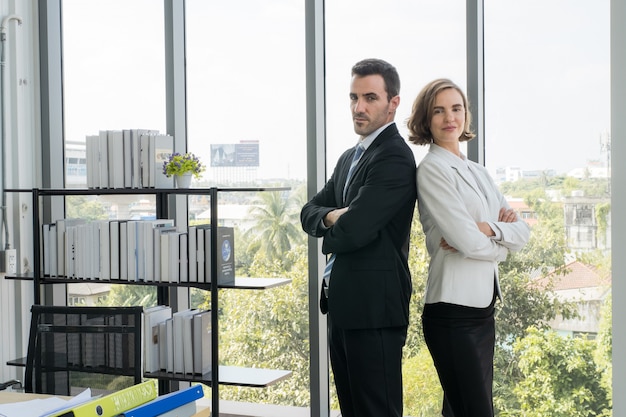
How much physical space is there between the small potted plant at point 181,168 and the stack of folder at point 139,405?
2142mm

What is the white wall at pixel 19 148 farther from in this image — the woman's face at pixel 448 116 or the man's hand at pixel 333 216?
the woman's face at pixel 448 116

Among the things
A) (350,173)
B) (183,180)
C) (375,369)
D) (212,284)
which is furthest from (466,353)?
(183,180)

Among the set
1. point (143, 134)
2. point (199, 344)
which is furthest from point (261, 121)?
point (199, 344)

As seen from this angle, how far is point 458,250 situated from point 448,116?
532 millimetres

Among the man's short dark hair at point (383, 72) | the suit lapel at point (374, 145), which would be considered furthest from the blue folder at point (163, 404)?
the man's short dark hair at point (383, 72)

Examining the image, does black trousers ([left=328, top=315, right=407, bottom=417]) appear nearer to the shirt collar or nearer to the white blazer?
the white blazer

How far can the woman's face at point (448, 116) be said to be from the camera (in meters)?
2.76

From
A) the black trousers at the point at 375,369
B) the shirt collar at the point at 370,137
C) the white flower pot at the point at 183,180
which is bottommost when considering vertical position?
the black trousers at the point at 375,369

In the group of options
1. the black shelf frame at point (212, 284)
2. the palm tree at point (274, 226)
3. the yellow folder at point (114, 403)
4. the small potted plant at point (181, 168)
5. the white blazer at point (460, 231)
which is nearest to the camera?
the yellow folder at point (114, 403)

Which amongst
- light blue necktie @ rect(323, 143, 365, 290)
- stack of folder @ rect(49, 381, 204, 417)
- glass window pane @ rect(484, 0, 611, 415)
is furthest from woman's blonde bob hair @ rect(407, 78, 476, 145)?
Answer: stack of folder @ rect(49, 381, 204, 417)

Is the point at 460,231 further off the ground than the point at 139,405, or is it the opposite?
the point at 460,231

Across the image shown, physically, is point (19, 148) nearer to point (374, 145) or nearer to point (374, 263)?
point (374, 145)

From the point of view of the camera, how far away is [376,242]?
8.88ft

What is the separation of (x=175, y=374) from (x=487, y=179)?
1.83 metres
